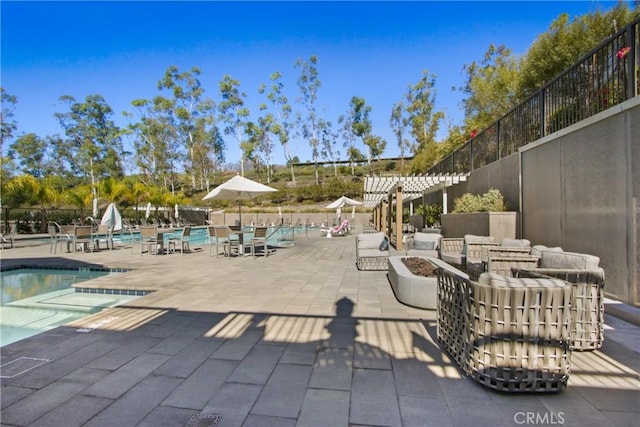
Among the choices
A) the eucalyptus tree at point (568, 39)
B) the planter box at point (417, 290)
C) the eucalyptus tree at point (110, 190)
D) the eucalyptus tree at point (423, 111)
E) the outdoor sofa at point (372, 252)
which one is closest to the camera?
the planter box at point (417, 290)

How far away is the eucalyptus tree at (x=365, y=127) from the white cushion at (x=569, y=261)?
3842 centimetres

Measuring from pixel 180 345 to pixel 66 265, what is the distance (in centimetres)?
675

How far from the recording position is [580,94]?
550 centimetres

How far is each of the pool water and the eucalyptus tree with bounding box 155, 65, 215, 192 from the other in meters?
34.6

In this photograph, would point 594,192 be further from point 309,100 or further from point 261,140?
point 261,140

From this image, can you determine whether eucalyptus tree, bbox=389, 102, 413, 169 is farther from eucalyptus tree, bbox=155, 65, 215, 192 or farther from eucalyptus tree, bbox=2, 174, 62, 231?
eucalyptus tree, bbox=2, 174, 62, 231

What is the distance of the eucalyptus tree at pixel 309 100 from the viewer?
39.0 m

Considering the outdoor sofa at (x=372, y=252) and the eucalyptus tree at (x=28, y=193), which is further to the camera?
the eucalyptus tree at (x=28, y=193)

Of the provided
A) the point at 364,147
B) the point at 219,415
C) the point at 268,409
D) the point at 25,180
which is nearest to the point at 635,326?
the point at 268,409

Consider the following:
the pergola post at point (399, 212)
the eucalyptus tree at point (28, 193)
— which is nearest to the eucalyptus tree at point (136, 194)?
the eucalyptus tree at point (28, 193)

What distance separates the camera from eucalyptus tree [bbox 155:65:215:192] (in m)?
37.8

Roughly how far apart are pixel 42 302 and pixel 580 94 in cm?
927

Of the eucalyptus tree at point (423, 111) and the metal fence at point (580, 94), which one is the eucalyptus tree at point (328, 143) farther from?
the metal fence at point (580, 94)

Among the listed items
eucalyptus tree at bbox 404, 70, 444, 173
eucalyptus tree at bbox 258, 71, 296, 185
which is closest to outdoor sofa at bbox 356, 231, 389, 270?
eucalyptus tree at bbox 404, 70, 444, 173
